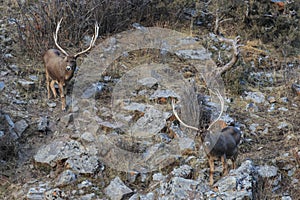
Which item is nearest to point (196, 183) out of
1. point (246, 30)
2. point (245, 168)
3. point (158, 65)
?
point (245, 168)

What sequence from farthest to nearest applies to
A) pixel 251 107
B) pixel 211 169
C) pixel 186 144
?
pixel 251 107 → pixel 186 144 → pixel 211 169

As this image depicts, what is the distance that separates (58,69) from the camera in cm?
884

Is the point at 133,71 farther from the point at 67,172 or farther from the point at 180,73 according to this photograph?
the point at 67,172

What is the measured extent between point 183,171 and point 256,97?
3441mm

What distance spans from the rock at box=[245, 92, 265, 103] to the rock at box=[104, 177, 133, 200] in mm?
3828

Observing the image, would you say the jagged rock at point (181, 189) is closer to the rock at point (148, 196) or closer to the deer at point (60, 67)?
the rock at point (148, 196)

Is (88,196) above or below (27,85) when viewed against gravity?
below

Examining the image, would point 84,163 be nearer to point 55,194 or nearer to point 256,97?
point 55,194

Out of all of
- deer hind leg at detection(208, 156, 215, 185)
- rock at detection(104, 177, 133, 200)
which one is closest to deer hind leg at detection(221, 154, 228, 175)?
deer hind leg at detection(208, 156, 215, 185)

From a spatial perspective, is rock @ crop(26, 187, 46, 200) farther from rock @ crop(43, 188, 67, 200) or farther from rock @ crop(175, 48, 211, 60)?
rock @ crop(175, 48, 211, 60)

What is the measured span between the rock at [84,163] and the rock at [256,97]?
3701mm

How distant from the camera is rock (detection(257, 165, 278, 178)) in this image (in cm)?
722

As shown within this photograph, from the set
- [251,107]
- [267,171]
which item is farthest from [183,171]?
[251,107]

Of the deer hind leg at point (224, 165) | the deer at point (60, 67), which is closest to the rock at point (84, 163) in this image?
the deer at point (60, 67)
